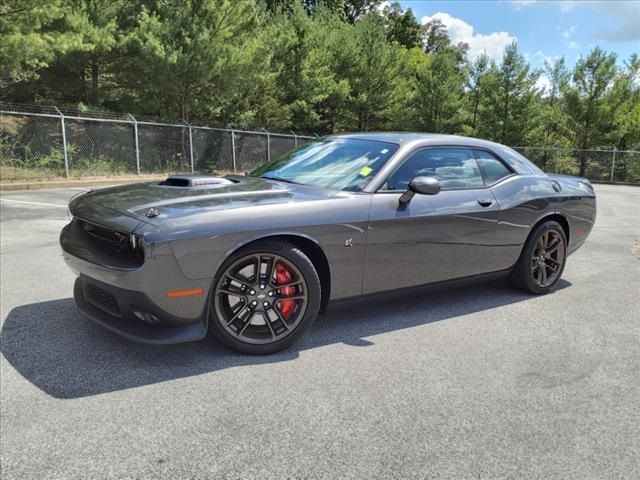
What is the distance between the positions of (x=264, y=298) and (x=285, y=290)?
159mm

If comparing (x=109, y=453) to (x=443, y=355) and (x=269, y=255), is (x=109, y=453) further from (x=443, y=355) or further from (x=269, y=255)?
(x=443, y=355)

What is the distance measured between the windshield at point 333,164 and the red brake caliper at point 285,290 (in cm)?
79

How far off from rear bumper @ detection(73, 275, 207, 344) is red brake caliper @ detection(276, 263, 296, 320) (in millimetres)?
539

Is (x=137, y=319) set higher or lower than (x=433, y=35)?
lower

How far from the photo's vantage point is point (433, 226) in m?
4.02

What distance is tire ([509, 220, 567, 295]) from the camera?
16.0ft

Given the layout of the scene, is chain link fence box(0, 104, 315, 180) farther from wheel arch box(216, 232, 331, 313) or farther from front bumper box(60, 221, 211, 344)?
wheel arch box(216, 232, 331, 313)

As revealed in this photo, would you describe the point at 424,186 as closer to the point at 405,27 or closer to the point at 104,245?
the point at 104,245

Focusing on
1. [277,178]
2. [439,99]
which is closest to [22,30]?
[277,178]

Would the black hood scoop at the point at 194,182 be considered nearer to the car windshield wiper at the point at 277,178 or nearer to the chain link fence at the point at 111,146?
the car windshield wiper at the point at 277,178

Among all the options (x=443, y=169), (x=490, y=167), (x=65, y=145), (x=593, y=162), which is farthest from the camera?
(x=593, y=162)

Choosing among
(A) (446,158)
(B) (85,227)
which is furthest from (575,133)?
(B) (85,227)

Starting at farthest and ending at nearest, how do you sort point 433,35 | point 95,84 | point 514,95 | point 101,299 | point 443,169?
point 433,35 < point 514,95 < point 95,84 < point 443,169 < point 101,299

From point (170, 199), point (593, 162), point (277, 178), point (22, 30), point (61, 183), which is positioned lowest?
point (61, 183)
